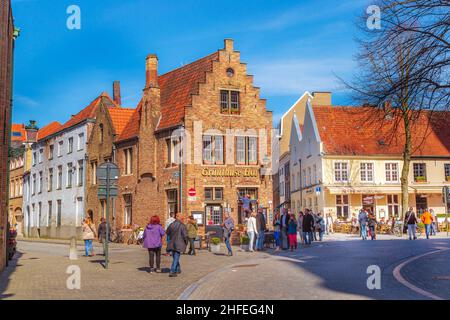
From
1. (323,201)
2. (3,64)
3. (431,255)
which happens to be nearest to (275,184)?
(323,201)

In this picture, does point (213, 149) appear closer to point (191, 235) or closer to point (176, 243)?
point (191, 235)

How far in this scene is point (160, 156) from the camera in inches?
1383

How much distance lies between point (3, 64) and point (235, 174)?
722 inches

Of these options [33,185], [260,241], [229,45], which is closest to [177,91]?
[229,45]

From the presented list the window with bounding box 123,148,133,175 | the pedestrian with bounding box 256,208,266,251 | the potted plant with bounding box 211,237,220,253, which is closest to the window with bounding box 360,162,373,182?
the window with bounding box 123,148,133,175

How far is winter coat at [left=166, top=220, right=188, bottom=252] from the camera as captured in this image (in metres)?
15.8

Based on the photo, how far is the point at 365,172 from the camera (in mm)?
47281

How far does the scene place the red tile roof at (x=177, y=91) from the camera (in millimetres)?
34372

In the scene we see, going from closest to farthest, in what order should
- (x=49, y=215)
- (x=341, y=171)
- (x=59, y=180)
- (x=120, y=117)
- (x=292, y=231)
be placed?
(x=292, y=231), (x=120, y=117), (x=341, y=171), (x=59, y=180), (x=49, y=215)

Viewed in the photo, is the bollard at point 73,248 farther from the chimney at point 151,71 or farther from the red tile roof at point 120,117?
the red tile roof at point 120,117

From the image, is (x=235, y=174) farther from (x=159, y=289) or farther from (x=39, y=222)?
(x=39, y=222)

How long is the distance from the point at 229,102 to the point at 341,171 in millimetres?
16143

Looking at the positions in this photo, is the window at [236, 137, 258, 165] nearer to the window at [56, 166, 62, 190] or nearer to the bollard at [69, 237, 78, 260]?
the bollard at [69, 237, 78, 260]

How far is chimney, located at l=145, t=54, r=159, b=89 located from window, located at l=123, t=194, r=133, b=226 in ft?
24.7
